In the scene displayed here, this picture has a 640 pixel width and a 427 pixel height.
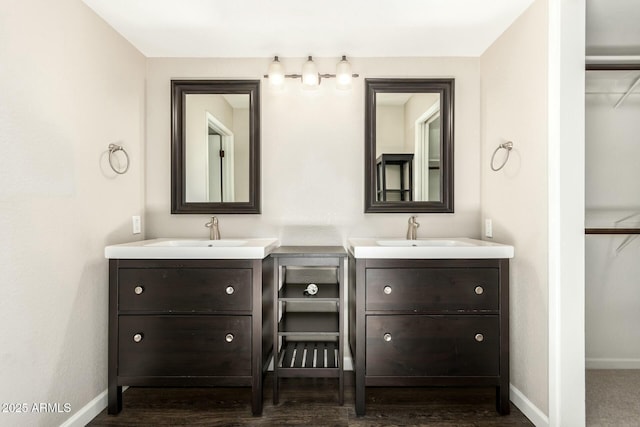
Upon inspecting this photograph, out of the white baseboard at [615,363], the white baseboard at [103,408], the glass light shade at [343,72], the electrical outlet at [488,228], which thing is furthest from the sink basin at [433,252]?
the white baseboard at [615,363]

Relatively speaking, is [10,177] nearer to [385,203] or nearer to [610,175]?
[385,203]

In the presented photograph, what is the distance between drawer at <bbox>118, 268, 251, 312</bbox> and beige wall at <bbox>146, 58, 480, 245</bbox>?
2.15 feet

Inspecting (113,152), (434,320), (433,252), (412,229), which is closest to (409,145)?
(412,229)

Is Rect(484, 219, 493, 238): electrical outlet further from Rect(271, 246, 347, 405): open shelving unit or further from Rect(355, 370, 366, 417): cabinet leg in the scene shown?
Rect(355, 370, 366, 417): cabinet leg

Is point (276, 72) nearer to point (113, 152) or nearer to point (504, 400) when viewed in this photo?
point (113, 152)

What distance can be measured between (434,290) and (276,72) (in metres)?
1.65

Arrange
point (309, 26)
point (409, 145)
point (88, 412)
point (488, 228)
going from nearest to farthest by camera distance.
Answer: point (88, 412) → point (309, 26) → point (488, 228) → point (409, 145)

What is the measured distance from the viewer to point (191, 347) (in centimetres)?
191

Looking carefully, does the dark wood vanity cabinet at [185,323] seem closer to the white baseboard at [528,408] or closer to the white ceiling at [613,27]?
the white baseboard at [528,408]

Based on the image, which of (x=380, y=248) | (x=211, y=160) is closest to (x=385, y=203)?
(x=380, y=248)

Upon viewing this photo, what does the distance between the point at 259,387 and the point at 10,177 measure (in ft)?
4.74

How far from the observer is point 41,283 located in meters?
1.56

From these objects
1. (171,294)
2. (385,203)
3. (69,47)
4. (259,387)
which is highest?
(69,47)

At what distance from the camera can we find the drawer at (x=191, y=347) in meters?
1.90
